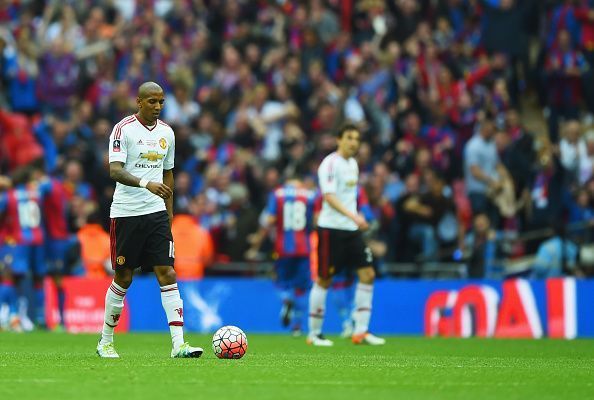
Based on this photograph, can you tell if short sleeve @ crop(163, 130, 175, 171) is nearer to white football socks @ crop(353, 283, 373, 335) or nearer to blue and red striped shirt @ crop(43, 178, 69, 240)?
white football socks @ crop(353, 283, 373, 335)

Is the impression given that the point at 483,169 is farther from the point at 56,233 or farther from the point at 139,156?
the point at 139,156

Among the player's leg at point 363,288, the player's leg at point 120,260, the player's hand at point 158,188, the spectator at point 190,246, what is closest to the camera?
the player's hand at point 158,188

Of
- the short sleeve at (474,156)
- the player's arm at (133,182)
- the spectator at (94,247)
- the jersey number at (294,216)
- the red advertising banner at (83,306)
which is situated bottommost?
the red advertising banner at (83,306)

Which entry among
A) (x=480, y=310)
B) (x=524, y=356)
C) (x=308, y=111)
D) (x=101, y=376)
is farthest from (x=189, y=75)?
(x=101, y=376)

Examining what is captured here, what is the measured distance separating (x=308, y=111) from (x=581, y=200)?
585 centimetres

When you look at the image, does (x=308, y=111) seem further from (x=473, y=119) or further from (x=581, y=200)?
(x=581, y=200)

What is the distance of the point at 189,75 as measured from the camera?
25.4 metres

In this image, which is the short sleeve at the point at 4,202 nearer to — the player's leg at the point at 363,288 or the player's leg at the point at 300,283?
the player's leg at the point at 300,283

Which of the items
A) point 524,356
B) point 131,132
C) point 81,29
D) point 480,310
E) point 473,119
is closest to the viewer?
point 131,132

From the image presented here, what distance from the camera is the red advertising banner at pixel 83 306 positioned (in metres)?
22.6

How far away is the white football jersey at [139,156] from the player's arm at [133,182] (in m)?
0.09

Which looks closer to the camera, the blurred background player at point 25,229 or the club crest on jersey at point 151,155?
the club crest on jersey at point 151,155

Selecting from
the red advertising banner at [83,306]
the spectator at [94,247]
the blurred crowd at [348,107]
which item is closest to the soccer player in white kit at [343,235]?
the blurred crowd at [348,107]

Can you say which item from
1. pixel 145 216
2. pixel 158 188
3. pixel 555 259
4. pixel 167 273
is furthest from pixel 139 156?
pixel 555 259
